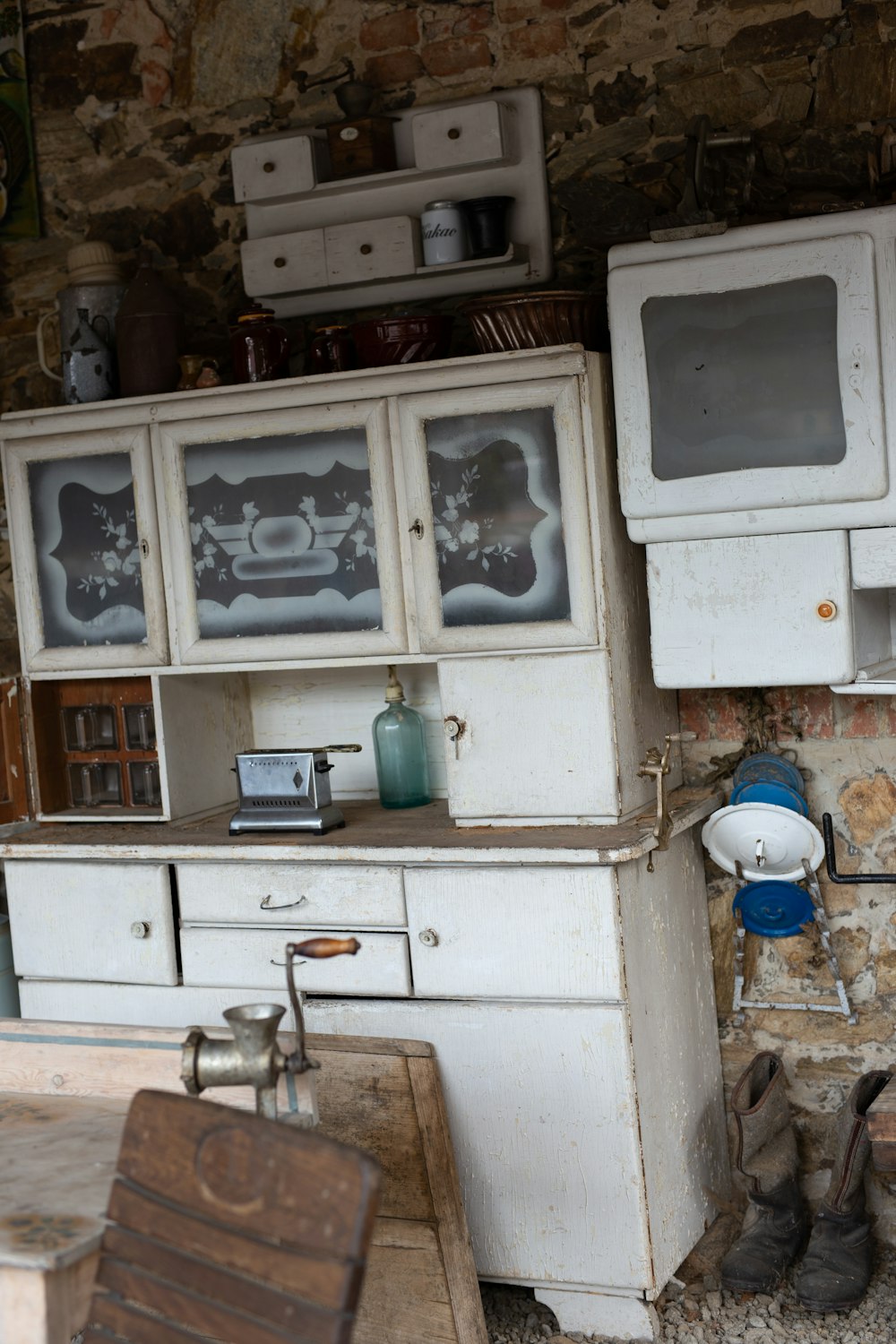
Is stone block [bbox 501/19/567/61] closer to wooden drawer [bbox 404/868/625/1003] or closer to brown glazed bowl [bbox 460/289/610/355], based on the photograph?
brown glazed bowl [bbox 460/289/610/355]

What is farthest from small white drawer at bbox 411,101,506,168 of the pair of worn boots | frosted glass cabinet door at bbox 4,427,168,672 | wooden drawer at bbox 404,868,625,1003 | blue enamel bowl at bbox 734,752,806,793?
the pair of worn boots

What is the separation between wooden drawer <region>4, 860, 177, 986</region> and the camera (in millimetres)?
3420

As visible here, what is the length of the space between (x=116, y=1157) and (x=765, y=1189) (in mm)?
1745

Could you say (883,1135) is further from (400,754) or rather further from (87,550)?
(87,550)

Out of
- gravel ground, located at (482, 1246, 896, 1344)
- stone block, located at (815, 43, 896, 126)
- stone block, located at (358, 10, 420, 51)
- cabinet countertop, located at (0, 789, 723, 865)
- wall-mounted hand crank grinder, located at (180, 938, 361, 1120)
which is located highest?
stone block, located at (358, 10, 420, 51)

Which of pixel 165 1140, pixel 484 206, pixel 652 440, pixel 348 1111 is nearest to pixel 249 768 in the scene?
pixel 348 1111

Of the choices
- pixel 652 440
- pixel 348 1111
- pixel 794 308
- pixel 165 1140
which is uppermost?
pixel 794 308

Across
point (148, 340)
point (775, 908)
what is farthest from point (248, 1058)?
point (148, 340)

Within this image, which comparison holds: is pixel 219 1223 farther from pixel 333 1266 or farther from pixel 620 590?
pixel 620 590

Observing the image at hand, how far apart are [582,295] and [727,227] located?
0.35 meters

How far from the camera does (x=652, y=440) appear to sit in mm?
3072

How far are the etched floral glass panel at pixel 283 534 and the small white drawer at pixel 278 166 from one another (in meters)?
0.76

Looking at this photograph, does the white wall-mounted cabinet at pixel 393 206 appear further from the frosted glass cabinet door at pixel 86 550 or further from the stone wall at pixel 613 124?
the frosted glass cabinet door at pixel 86 550

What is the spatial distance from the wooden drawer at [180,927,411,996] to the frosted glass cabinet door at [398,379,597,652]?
27.3 inches
